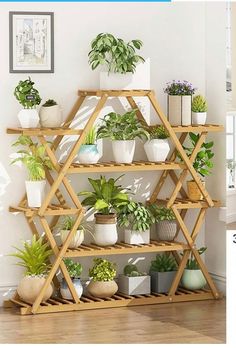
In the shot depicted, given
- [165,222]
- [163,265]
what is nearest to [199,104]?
[165,222]

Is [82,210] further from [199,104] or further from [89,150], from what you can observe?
[199,104]

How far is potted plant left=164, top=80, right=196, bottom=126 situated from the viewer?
6.56 meters

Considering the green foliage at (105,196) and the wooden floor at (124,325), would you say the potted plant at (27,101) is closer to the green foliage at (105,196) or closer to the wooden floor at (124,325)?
the green foliage at (105,196)

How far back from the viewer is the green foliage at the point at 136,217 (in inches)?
253

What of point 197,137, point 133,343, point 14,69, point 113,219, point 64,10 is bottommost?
point 133,343

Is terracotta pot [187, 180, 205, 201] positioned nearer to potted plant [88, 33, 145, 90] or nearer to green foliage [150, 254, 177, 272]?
green foliage [150, 254, 177, 272]

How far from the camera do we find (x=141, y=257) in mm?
6801

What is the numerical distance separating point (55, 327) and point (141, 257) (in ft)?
4.12

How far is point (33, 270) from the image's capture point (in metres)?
6.25

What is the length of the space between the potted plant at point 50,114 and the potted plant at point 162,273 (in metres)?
1.23

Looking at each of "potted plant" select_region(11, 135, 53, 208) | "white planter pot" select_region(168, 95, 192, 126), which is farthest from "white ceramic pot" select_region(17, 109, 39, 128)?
"white planter pot" select_region(168, 95, 192, 126)

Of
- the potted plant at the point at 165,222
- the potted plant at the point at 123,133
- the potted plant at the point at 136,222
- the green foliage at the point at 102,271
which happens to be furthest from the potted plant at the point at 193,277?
the potted plant at the point at 123,133

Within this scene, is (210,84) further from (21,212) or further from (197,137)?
(21,212)

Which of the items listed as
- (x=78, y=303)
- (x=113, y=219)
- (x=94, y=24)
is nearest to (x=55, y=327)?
(x=78, y=303)
